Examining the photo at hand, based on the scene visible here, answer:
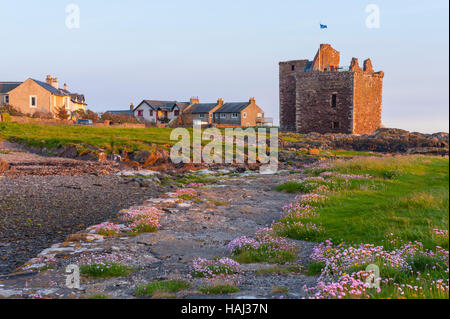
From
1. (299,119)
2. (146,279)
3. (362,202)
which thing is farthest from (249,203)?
(299,119)

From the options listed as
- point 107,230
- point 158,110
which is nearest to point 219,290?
point 107,230

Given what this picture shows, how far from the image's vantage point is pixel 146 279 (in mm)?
7516

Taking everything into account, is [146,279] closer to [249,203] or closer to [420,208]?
[420,208]

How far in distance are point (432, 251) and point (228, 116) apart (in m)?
86.8

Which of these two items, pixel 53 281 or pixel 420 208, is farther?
pixel 420 208

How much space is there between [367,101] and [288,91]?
12.3 metres

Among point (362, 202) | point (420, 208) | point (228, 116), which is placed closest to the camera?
point (420, 208)

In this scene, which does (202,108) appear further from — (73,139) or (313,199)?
(313,199)

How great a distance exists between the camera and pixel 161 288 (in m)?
6.62

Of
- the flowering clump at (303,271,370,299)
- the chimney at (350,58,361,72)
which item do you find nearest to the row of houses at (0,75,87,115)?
the chimney at (350,58,361,72)

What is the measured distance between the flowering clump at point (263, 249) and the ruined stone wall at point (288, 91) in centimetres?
5630

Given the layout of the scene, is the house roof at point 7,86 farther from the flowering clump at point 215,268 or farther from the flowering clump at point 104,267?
the flowering clump at point 215,268

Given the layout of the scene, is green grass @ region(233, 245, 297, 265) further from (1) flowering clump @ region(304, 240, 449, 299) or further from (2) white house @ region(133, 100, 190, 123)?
(2) white house @ region(133, 100, 190, 123)
